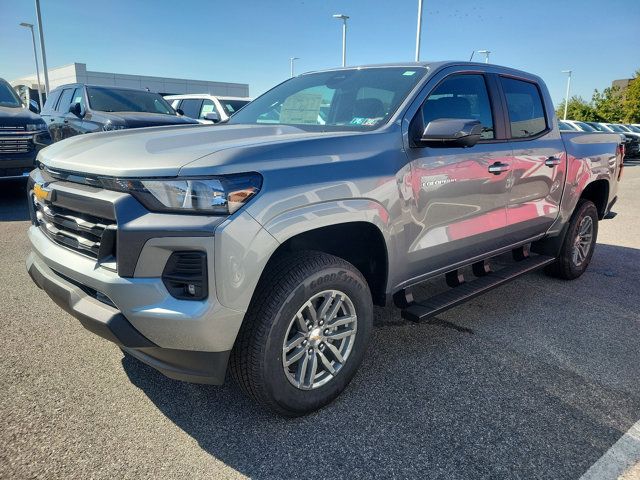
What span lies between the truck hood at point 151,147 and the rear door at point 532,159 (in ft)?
5.92

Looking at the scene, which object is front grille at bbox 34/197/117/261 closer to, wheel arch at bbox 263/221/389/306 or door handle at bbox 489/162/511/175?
wheel arch at bbox 263/221/389/306

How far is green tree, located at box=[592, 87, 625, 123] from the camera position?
162 feet

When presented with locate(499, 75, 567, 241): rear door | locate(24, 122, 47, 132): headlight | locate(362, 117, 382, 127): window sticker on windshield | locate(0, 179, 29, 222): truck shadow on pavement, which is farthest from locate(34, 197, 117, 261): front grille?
locate(24, 122, 47, 132): headlight

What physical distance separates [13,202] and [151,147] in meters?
6.81

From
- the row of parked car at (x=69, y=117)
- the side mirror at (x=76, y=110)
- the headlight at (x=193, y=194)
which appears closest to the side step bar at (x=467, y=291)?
the headlight at (x=193, y=194)

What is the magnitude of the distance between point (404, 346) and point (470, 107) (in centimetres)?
176

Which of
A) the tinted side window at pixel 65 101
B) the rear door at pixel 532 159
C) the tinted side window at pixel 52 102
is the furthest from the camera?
the tinted side window at pixel 52 102

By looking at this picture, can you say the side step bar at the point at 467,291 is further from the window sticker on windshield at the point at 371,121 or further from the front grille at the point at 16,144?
the front grille at the point at 16,144

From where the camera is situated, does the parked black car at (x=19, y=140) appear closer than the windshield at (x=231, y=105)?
Yes

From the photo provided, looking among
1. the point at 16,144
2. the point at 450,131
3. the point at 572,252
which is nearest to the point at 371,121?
the point at 450,131

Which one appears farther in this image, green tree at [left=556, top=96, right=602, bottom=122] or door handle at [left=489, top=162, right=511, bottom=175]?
green tree at [left=556, top=96, right=602, bottom=122]

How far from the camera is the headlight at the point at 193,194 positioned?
6.73ft

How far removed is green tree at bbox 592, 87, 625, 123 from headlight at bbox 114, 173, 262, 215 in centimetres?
5710

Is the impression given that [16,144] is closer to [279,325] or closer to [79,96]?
[79,96]
